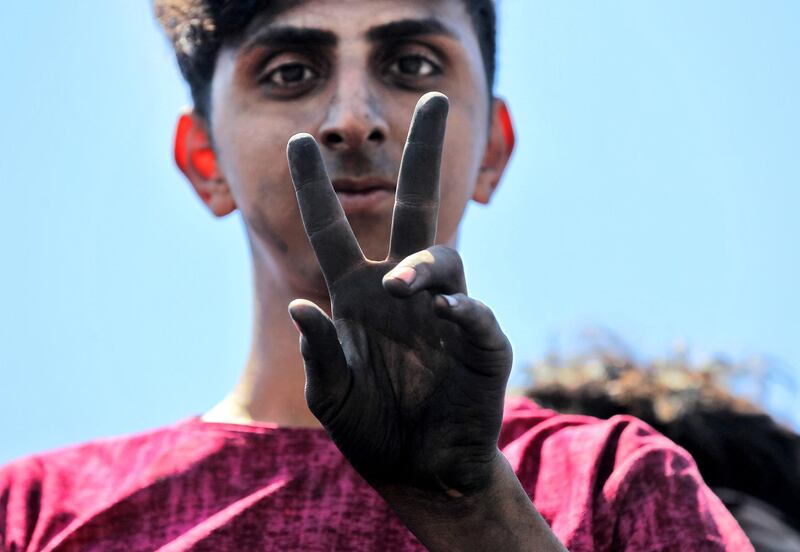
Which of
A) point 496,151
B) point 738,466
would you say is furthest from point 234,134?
point 738,466

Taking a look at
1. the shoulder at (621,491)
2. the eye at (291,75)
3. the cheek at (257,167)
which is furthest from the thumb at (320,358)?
the eye at (291,75)

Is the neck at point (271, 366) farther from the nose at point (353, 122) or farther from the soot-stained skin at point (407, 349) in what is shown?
the soot-stained skin at point (407, 349)

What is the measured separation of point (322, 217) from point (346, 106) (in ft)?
2.68

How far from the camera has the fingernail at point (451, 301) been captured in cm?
263

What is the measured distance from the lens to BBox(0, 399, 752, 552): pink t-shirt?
323 cm

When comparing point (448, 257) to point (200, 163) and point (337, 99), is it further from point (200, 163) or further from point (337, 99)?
point (200, 163)

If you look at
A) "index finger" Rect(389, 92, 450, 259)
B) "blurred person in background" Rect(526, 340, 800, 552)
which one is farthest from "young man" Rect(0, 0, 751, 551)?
"blurred person in background" Rect(526, 340, 800, 552)

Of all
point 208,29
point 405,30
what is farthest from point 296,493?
point 208,29

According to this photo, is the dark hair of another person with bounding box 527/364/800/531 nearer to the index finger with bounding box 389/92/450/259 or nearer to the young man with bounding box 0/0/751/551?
the young man with bounding box 0/0/751/551

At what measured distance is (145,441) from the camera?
3.99 m

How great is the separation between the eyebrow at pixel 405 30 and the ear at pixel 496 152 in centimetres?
47

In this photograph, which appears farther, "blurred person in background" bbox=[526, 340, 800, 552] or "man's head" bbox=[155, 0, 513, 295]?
"blurred person in background" bbox=[526, 340, 800, 552]

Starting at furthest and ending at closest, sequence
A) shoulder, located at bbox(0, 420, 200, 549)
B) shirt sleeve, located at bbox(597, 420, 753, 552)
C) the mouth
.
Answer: shoulder, located at bbox(0, 420, 200, 549), the mouth, shirt sleeve, located at bbox(597, 420, 753, 552)

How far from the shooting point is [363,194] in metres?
3.57
